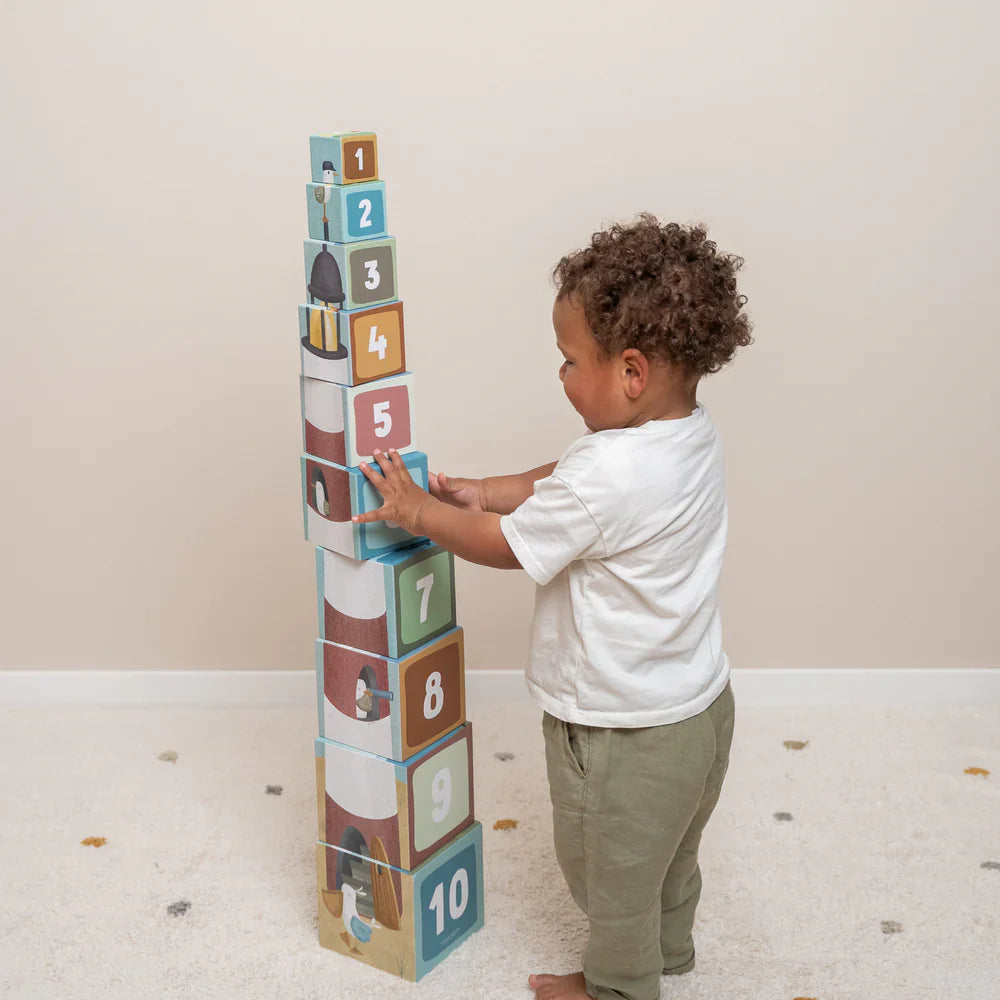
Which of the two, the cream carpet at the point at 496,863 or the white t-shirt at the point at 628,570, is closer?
the white t-shirt at the point at 628,570

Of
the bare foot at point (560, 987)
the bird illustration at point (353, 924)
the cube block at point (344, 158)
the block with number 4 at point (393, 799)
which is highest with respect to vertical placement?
the cube block at point (344, 158)

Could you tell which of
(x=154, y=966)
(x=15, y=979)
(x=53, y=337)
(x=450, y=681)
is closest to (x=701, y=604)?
(x=450, y=681)

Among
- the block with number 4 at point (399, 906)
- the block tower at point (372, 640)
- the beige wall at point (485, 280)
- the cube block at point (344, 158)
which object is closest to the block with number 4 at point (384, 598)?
the block tower at point (372, 640)

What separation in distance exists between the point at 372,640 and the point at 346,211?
469 millimetres

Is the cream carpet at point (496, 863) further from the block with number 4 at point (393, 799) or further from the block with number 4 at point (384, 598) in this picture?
the block with number 4 at point (384, 598)

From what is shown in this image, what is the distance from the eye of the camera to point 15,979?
1.52 m

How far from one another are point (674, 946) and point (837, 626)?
2.83 ft

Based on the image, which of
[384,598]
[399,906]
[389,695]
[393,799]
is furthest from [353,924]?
[384,598]

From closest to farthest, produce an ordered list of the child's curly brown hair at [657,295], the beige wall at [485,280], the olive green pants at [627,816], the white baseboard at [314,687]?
the child's curly brown hair at [657,295] → the olive green pants at [627,816] → the beige wall at [485,280] → the white baseboard at [314,687]

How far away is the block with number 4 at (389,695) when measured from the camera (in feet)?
4.76

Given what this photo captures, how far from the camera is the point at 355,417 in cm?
139

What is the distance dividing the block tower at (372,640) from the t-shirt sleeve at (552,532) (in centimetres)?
19

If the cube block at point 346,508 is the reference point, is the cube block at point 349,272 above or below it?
above

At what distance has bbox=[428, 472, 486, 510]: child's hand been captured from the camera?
1.52 m
